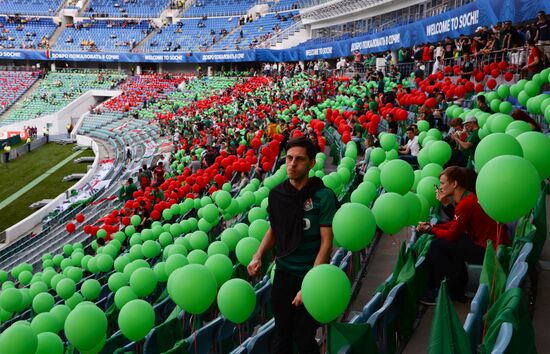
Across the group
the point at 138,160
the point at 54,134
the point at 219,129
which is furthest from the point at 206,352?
the point at 54,134

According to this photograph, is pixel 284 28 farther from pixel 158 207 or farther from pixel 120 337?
pixel 120 337

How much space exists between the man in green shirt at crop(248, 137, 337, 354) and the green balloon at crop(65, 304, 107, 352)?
1.70m

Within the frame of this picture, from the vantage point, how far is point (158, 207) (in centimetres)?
1133

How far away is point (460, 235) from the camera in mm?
3939

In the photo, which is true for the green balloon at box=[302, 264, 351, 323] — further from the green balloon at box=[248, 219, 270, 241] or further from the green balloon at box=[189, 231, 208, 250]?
the green balloon at box=[189, 231, 208, 250]

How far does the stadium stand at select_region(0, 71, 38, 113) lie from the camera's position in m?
45.7

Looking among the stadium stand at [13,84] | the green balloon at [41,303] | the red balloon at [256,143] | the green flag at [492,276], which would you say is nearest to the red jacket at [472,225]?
the green flag at [492,276]

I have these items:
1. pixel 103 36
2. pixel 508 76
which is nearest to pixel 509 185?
pixel 508 76

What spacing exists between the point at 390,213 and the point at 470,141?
9.24ft

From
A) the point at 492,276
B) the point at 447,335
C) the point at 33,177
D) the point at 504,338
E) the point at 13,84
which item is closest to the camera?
the point at 504,338

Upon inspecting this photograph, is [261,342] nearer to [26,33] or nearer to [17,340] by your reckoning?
[17,340]

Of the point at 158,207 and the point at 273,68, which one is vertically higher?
the point at 273,68

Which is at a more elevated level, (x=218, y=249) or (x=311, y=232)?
(x=311, y=232)

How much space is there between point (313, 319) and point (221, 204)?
4895 mm
